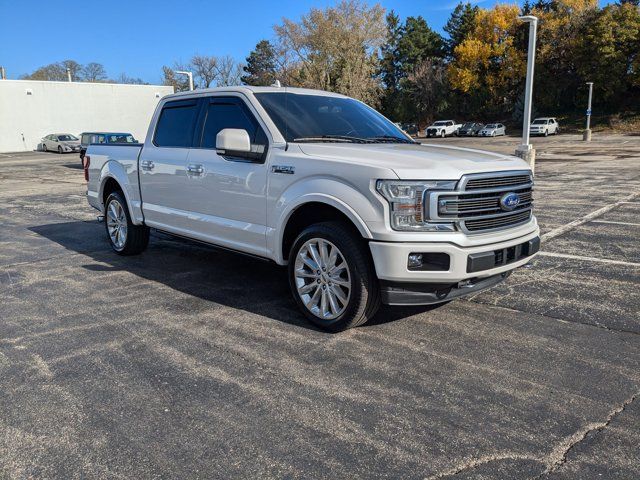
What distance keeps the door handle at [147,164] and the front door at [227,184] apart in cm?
83

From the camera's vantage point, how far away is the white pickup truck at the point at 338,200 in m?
4.01

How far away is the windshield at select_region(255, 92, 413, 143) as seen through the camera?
5062 mm

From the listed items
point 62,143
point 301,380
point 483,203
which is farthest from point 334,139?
point 62,143

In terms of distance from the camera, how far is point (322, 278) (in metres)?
4.51

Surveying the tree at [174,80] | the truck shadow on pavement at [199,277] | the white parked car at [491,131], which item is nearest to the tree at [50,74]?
the tree at [174,80]

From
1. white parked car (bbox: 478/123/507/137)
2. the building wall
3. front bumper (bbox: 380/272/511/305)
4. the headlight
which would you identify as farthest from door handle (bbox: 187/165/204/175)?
white parked car (bbox: 478/123/507/137)

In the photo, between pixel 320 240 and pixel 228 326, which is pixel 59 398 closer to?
pixel 228 326

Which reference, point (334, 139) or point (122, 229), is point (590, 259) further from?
point (122, 229)

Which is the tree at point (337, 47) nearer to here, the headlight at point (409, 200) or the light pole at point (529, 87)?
the light pole at point (529, 87)

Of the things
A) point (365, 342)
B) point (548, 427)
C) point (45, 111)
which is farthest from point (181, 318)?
point (45, 111)

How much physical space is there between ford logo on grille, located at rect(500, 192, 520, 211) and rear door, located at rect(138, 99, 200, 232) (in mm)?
3199

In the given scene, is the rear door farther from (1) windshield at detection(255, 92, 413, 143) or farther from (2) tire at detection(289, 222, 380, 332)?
(2) tire at detection(289, 222, 380, 332)

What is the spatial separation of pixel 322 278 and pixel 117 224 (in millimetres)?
3961

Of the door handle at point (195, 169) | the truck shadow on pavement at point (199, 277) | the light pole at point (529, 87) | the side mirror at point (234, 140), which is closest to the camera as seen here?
the side mirror at point (234, 140)
